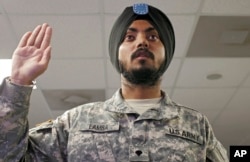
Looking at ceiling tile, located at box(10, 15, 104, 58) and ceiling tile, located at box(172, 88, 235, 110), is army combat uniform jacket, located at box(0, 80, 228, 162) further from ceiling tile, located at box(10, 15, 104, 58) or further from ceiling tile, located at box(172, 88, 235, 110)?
ceiling tile, located at box(172, 88, 235, 110)

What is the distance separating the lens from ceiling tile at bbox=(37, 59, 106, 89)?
3.15 m

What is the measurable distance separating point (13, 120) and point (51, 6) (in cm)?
165

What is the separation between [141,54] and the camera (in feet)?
3.56

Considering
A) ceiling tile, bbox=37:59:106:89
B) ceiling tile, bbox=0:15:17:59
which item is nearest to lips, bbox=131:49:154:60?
ceiling tile, bbox=0:15:17:59

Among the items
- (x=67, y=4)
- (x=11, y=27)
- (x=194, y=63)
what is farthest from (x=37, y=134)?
(x=194, y=63)

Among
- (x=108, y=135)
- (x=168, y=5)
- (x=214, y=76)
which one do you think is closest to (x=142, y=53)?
(x=108, y=135)

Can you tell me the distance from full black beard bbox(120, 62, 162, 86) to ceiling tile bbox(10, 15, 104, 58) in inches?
57.5

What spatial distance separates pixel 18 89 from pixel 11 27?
1879 millimetres

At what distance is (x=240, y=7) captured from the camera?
8.02 ft

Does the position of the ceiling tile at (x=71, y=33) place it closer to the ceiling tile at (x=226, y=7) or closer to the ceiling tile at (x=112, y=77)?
the ceiling tile at (x=112, y=77)

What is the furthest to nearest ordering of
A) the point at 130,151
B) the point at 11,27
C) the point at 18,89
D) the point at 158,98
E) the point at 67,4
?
the point at 11,27 → the point at 67,4 → the point at 158,98 → the point at 130,151 → the point at 18,89

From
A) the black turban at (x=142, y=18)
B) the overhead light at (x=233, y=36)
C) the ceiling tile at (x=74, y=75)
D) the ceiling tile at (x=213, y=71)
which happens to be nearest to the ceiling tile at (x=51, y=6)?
the ceiling tile at (x=74, y=75)

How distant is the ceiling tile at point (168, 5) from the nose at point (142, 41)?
130 cm

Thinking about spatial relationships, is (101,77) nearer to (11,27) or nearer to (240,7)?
(11,27)
